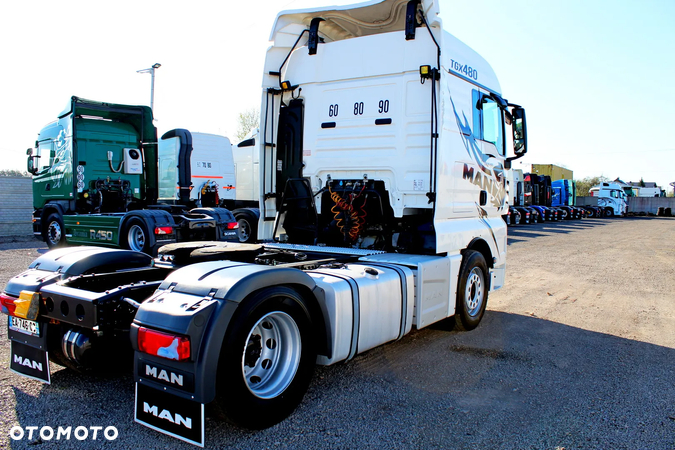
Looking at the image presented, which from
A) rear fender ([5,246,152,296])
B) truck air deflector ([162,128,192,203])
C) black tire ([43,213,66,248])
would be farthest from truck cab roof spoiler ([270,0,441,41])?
→ black tire ([43,213,66,248])

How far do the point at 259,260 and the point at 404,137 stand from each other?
2094 mm

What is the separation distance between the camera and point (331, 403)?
3.50 metres

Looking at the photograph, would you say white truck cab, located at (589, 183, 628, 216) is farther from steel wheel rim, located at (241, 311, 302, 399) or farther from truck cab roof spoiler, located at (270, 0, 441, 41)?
steel wheel rim, located at (241, 311, 302, 399)

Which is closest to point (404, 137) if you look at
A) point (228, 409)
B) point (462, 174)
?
point (462, 174)

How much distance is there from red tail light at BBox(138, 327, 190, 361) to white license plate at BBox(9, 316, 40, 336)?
3.92 ft

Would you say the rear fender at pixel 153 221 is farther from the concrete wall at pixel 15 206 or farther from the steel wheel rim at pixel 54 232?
the concrete wall at pixel 15 206

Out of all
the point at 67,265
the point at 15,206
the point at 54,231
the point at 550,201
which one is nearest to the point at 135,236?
the point at 54,231

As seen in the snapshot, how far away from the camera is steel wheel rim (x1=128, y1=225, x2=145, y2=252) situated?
31.3 feet

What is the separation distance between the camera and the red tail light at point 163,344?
2.59m

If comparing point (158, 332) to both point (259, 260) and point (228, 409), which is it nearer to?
point (228, 409)

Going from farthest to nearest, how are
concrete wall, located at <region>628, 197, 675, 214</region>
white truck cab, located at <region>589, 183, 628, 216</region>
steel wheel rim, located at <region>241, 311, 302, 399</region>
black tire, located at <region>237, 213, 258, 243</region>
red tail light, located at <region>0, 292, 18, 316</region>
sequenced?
concrete wall, located at <region>628, 197, 675, 214</region>, white truck cab, located at <region>589, 183, 628, 216</region>, black tire, located at <region>237, 213, 258, 243</region>, red tail light, located at <region>0, 292, 18, 316</region>, steel wheel rim, located at <region>241, 311, 302, 399</region>

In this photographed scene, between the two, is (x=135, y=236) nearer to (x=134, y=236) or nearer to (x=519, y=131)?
(x=134, y=236)

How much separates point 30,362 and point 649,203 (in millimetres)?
64041

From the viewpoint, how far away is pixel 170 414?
272 centimetres
